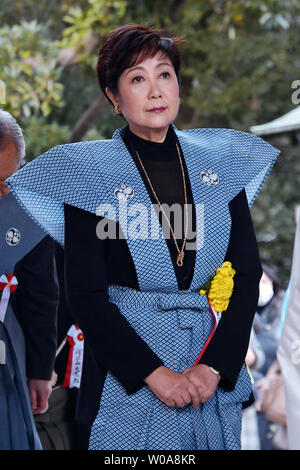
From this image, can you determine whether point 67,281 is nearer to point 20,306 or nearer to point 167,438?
point 167,438

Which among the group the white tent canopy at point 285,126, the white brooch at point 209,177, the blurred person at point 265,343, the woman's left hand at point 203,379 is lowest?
the blurred person at point 265,343

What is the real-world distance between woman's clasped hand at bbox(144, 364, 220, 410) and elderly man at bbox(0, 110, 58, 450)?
2.53 ft

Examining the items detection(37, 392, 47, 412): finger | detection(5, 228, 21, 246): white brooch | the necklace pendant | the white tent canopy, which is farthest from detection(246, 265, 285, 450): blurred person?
the necklace pendant

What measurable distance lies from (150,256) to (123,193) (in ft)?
0.67

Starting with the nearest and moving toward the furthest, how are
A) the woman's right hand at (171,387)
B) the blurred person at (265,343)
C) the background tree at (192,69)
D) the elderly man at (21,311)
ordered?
the woman's right hand at (171,387) < the elderly man at (21,311) < the blurred person at (265,343) < the background tree at (192,69)

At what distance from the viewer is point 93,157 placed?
279cm

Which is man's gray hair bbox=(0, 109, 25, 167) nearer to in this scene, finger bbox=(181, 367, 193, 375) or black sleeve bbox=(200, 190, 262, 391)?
black sleeve bbox=(200, 190, 262, 391)

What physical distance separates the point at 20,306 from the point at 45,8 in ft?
22.0

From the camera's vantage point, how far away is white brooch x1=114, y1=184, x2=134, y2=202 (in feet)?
8.84

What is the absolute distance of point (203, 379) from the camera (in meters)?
2.56

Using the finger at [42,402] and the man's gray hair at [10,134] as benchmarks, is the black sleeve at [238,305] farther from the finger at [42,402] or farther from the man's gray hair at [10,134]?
the finger at [42,402]

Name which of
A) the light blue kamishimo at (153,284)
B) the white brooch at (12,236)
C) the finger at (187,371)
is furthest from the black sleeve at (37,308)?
the finger at (187,371)

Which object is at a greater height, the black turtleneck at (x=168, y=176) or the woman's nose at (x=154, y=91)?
the woman's nose at (x=154, y=91)

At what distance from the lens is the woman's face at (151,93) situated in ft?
9.07
